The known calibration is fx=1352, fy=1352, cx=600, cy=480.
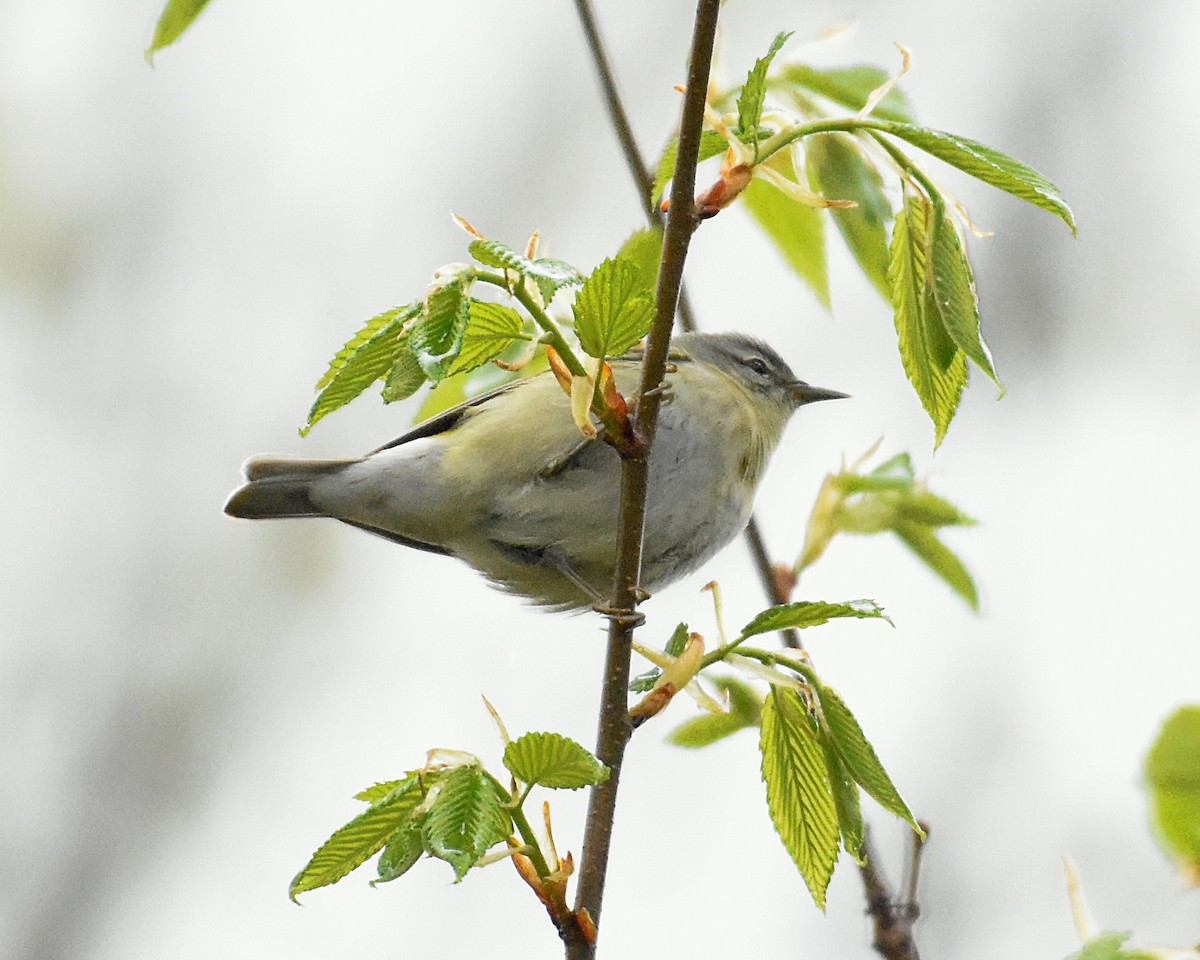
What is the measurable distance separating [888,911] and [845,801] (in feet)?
1.51

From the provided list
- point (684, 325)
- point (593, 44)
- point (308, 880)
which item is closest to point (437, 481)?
point (684, 325)

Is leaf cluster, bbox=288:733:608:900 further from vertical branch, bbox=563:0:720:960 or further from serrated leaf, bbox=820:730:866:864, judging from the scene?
serrated leaf, bbox=820:730:866:864

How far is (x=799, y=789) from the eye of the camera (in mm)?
1990

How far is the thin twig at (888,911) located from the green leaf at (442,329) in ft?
3.60

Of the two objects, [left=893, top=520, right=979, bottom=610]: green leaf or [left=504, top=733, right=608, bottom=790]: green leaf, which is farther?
[left=893, top=520, right=979, bottom=610]: green leaf

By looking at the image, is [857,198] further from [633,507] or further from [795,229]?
[633,507]

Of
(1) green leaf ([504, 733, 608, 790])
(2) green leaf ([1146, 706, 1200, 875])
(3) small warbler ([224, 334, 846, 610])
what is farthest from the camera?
(3) small warbler ([224, 334, 846, 610])

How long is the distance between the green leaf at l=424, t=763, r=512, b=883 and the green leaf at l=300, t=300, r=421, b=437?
1.60ft

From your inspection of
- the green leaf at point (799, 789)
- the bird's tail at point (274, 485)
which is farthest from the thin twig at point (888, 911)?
the bird's tail at point (274, 485)

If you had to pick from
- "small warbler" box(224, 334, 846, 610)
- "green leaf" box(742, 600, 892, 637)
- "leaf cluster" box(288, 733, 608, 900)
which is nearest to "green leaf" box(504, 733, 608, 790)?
"leaf cluster" box(288, 733, 608, 900)

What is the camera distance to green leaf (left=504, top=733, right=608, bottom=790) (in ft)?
5.28

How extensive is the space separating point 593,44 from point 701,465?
2105 mm

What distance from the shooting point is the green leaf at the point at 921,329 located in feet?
5.93

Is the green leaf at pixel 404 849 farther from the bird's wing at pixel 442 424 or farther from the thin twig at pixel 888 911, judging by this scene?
the bird's wing at pixel 442 424
